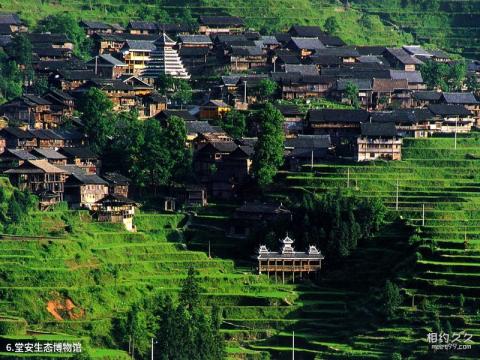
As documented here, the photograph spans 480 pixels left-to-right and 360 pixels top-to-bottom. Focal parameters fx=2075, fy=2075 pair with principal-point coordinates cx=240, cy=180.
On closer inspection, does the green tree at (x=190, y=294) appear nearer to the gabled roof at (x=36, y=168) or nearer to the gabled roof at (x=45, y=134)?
the gabled roof at (x=36, y=168)

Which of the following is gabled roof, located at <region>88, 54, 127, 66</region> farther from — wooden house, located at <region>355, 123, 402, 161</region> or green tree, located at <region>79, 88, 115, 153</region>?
wooden house, located at <region>355, 123, 402, 161</region>

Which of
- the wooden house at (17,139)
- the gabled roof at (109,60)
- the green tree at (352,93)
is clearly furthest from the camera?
the gabled roof at (109,60)

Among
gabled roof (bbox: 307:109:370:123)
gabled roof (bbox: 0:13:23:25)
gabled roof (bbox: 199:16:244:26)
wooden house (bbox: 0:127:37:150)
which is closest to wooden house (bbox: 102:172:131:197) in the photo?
wooden house (bbox: 0:127:37:150)

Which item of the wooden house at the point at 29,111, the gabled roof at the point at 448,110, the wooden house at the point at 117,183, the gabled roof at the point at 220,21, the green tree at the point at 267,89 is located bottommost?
the wooden house at the point at 117,183

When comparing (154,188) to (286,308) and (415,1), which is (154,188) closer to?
(286,308)

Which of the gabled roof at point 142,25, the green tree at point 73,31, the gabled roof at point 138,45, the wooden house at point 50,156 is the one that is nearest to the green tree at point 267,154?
the wooden house at point 50,156

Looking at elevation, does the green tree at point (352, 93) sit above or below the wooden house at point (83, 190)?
above

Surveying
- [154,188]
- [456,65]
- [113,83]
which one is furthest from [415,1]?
[154,188]
